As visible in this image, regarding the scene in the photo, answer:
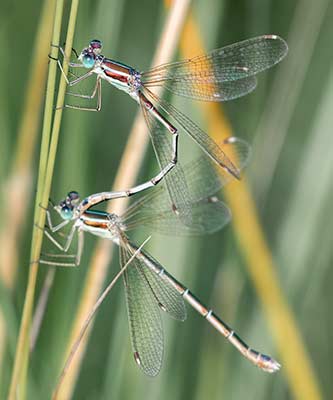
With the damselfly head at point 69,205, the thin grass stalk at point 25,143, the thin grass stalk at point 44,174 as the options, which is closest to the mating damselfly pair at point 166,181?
the damselfly head at point 69,205

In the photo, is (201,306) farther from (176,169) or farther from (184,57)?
(184,57)

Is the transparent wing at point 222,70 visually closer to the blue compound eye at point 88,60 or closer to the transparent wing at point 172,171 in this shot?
the transparent wing at point 172,171

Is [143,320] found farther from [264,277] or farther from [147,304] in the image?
[264,277]

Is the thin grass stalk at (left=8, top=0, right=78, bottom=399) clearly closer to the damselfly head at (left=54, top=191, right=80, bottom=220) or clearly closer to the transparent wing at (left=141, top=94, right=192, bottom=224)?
the damselfly head at (left=54, top=191, right=80, bottom=220)

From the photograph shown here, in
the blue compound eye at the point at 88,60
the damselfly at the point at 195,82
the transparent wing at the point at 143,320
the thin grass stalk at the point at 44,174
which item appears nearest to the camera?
the thin grass stalk at the point at 44,174

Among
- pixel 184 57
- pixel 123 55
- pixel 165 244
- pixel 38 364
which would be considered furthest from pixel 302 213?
pixel 123 55

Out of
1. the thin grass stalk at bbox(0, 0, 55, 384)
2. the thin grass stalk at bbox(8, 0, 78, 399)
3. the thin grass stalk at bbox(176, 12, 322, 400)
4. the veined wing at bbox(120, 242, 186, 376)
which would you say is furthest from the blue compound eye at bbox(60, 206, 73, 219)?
the thin grass stalk at bbox(176, 12, 322, 400)

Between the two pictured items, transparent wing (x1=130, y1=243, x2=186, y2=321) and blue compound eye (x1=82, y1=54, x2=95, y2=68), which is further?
transparent wing (x1=130, y1=243, x2=186, y2=321)
